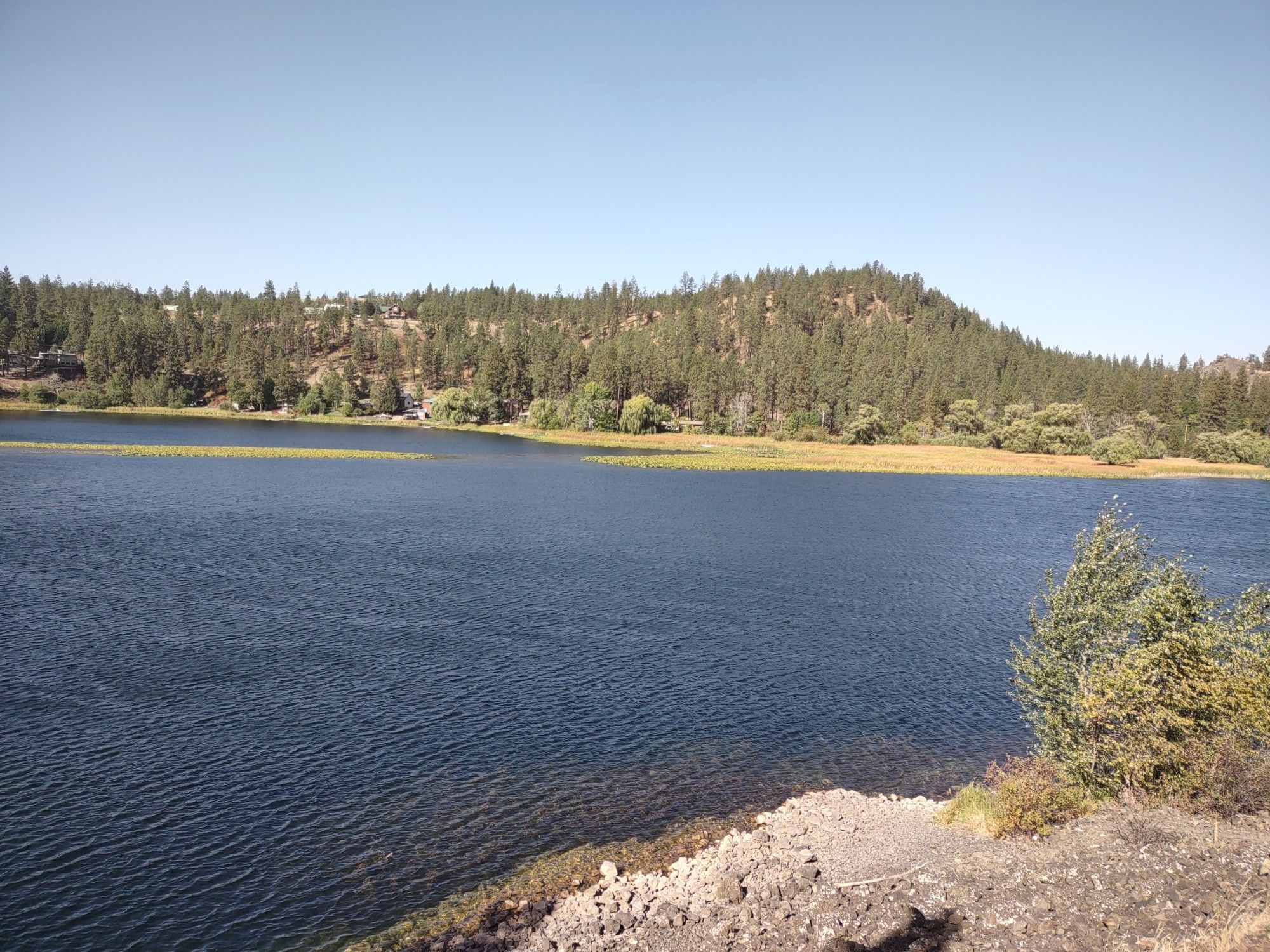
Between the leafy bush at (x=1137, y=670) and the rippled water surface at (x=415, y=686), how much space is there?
24.1 ft

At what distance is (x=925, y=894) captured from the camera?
2420cm

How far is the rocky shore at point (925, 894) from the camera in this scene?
72.4 ft

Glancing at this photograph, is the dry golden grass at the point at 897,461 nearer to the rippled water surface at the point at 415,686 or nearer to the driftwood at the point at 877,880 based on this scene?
the rippled water surface at the point at 415,686

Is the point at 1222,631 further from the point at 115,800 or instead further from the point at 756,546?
the point at 756,546

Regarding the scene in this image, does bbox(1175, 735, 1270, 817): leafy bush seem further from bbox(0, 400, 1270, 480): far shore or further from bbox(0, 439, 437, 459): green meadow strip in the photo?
bbox(0, 439, 437, 459): green meadow strip

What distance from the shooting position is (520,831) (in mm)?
29062

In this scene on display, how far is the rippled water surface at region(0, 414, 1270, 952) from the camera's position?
2645 centimetres

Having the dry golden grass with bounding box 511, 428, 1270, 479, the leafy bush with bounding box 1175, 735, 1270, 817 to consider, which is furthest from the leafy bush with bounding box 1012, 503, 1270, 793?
the dry golden grass with bounding box 511, 428, 1270, 479

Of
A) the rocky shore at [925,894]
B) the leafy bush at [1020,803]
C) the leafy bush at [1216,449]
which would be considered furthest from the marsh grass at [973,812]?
the leafy bush at [1216,449]

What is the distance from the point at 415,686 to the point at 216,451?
370ft

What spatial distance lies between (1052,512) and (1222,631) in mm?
89307

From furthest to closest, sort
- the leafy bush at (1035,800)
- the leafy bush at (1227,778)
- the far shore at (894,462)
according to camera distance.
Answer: the far shore at (894,462) → the leafy bush at (1035,800) → the leafy bush at (1227,778)

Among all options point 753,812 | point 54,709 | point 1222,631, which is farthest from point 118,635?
point 1222,631

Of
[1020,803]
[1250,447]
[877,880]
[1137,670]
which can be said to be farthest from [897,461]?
[877,880]
